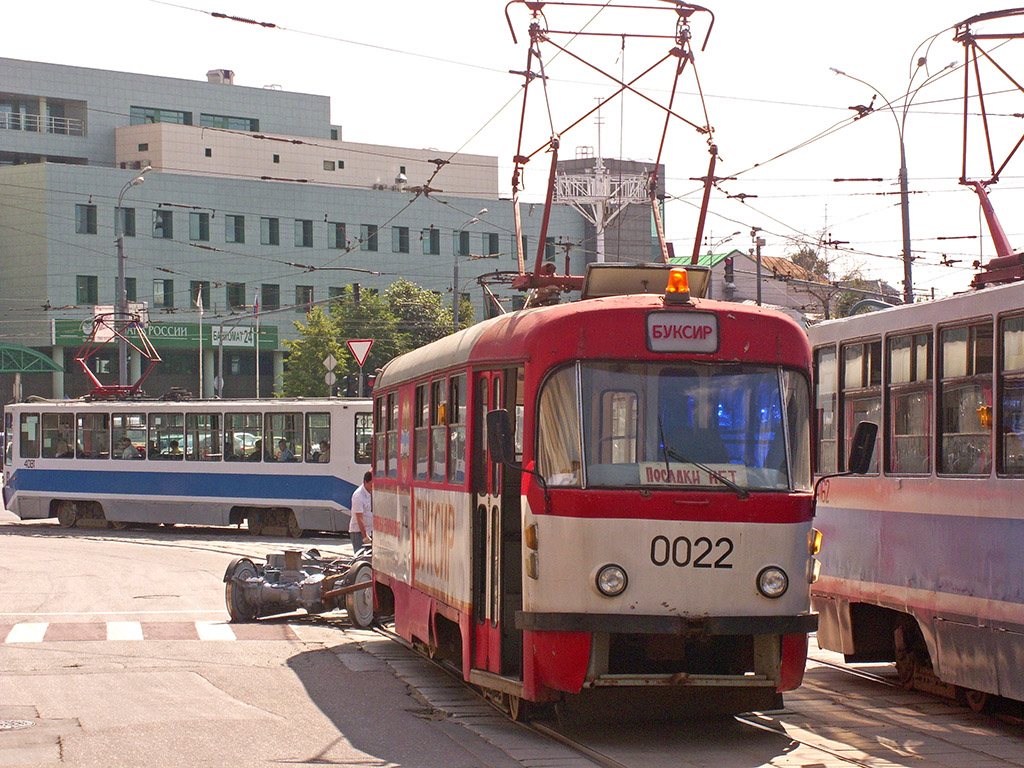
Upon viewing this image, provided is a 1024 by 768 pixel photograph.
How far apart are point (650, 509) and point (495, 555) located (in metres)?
1.34

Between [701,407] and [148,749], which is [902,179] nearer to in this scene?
[701,407]

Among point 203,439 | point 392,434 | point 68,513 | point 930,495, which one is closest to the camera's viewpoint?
point 930,495

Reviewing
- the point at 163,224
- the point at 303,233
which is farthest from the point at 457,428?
the point at 303,233

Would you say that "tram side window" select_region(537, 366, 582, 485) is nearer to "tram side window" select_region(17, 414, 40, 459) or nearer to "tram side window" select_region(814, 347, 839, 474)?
"tram side window" select_region(814, 347, 839, 474)

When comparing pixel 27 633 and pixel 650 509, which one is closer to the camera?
pixel 650 509

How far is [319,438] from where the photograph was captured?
1148 inches

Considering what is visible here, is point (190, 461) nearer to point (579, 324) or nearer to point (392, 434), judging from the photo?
point (392, 434)

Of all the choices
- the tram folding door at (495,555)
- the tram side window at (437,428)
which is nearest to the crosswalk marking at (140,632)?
the tram side window at (437,428)

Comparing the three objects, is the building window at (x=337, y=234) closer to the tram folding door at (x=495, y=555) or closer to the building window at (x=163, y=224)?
the building window at (x=163, y=224)

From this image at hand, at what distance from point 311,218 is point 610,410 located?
215ft

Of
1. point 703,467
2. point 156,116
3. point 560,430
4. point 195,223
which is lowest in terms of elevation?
point 703,467

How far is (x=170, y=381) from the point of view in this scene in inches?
2808

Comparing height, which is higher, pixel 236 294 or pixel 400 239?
pixel 400 239

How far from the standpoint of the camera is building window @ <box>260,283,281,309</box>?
236 feet
